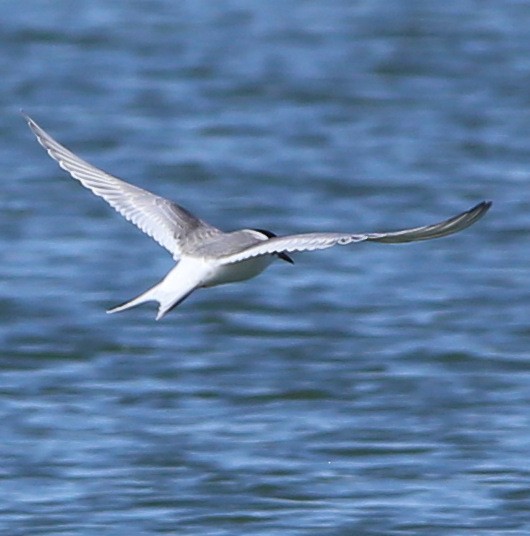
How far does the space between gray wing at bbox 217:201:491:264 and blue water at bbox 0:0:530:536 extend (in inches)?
78.9

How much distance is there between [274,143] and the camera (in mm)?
14531

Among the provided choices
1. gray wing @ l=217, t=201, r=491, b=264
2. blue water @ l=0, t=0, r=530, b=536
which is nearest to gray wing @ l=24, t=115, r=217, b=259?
gray wing @ l=217, t=201, r=491, b=264

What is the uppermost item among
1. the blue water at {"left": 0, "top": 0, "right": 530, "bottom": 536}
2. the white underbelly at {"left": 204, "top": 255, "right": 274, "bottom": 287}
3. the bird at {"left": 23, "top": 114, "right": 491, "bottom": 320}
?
the bird at {"left": 23, "top": 114, "right": 491, "bottom": 320}

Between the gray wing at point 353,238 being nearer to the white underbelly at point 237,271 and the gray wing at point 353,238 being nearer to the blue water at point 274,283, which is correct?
the white underbelly at point 237,271

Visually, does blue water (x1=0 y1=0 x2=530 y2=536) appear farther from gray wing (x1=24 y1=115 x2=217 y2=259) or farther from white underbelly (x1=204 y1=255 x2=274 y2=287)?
white underbelly (x1=204 y1=255 x2=274 y2=287)

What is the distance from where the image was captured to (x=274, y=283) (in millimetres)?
11438

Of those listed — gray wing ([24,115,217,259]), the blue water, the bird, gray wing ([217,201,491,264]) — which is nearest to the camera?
gray wing ([217,201,491,264])

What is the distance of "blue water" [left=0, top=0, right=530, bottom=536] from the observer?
8133 millimetres

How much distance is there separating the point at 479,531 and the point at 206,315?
140 inches

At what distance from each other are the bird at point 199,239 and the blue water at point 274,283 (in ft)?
4.63

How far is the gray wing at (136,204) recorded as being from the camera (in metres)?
6.98

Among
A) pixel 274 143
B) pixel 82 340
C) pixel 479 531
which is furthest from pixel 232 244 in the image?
pixel 274 143

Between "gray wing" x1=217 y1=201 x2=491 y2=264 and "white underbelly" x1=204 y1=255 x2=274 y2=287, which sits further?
"white underbelly" x1=204 y1=255 x2=274 y2=287

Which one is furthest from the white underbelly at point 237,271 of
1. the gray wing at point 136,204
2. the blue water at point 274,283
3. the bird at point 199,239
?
the blue water at point 274,283
